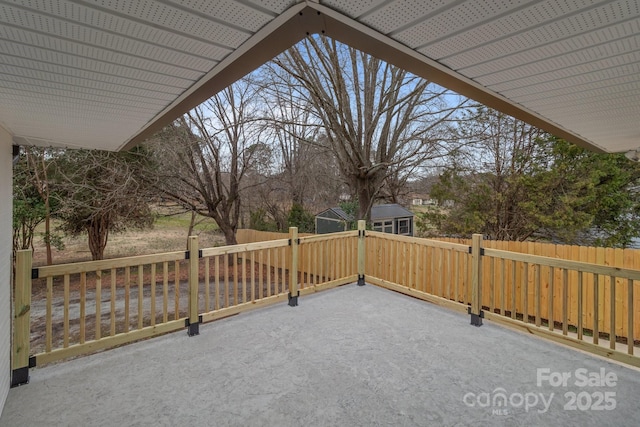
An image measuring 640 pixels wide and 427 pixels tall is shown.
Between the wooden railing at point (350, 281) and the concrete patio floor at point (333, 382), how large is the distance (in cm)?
18

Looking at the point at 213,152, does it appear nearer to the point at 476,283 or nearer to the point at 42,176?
the point at 42,176

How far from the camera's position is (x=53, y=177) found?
8.48m

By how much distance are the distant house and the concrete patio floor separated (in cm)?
598

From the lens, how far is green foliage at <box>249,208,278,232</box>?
1134 centimetres

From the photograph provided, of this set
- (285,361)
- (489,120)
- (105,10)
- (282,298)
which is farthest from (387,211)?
(105,10)

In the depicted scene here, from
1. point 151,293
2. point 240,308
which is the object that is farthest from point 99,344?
point 240,308

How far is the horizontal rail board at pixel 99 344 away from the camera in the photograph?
8.75 ft

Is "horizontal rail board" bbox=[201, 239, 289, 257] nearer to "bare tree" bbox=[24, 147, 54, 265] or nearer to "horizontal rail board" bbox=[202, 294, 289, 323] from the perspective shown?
"horizontal rail board" bbox=[202, 294, 289, 323]

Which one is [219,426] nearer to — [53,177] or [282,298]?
[282,298]

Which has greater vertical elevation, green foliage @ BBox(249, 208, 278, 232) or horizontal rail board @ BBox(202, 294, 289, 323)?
green foliage @ BBox(249, 208, 278, 232)

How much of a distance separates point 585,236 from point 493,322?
6958 millimetres

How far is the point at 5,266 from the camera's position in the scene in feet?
8.07

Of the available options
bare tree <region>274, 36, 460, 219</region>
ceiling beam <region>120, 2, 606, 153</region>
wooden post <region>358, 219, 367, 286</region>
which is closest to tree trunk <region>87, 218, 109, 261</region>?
bare tree <region>274, 36, 460, 219</region>

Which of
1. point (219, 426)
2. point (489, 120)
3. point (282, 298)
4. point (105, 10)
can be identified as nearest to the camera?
point (105, 10)
